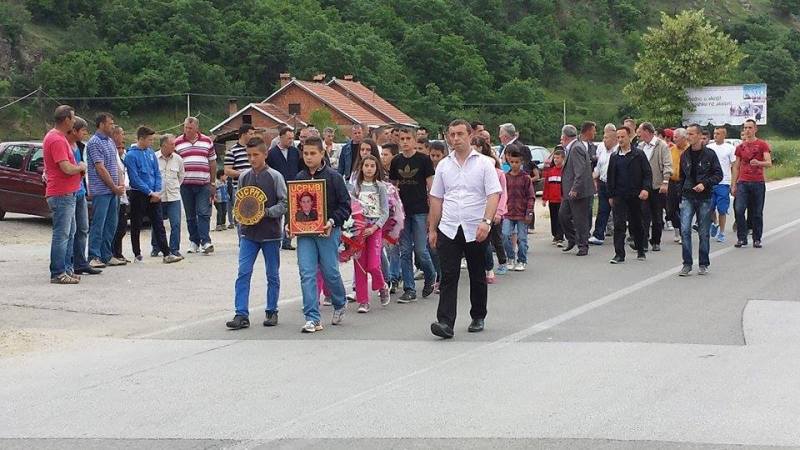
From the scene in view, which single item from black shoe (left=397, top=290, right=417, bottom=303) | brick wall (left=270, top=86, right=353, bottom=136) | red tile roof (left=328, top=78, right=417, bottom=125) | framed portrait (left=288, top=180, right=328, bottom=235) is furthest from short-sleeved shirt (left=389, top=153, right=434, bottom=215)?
red tile roof (left=328, top=78, right=417, bottom=125)

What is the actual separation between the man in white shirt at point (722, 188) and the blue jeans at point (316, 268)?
9.82m

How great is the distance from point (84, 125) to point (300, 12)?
84.9m

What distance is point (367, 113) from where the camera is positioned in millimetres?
71750

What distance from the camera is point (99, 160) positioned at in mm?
13898

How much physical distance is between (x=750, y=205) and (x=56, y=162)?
35.6 feet

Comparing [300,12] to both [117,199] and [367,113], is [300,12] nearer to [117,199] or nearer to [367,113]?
[367,113]

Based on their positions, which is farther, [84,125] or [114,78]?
[114,78]

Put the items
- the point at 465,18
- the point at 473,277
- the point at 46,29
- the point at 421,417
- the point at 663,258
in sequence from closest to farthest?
the point at 421,417
the point at 473,277
the point at 663,258
the point at 46,29
the point at 465,18

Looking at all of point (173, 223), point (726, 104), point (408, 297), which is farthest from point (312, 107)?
point (408, 297)

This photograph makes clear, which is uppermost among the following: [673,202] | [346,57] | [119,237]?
[346,57]

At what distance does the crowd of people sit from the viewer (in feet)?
31.8

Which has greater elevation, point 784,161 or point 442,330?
point 784,161

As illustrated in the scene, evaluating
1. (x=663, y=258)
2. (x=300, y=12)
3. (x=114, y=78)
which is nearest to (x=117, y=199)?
(x=663, y=258)

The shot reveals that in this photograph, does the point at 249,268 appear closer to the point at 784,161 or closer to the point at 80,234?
the point at 80,234
